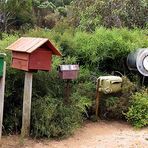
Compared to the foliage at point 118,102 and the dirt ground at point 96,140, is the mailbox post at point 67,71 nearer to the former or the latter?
the dirt ground at point 96,140

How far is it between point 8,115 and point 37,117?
0.57m

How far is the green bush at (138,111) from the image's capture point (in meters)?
8.01

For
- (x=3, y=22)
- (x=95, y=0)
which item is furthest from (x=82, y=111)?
(x=3, y=22)

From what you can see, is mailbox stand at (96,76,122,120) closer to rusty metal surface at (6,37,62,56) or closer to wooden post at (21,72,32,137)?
rusty metal surface at (6,37,62,56)

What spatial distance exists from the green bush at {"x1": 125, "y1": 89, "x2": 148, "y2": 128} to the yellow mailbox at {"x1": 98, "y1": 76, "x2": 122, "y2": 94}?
1.21 feet

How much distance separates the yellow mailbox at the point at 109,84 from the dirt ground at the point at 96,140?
27.1 inches

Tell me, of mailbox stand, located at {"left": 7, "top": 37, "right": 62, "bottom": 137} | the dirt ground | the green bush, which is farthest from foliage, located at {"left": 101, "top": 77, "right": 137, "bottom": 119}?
mailbox stand, located at {"left": 7, "top": 37, "right": 62, "bottom": 137}

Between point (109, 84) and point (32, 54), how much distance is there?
77.5 inches

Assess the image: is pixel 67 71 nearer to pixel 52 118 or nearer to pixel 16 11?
pixel 52 118

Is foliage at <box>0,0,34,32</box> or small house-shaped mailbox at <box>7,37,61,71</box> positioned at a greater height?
foliage at <box>0,0,34,32</box>

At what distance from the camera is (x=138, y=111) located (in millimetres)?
8133

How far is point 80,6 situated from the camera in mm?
14945

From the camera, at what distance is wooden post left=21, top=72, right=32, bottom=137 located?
22.4 ft

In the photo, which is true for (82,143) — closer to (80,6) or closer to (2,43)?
(2,43)
